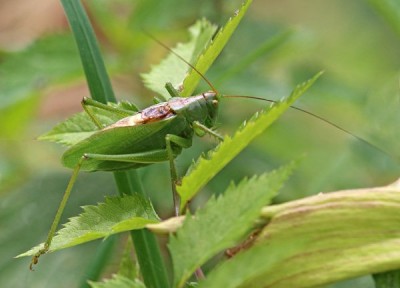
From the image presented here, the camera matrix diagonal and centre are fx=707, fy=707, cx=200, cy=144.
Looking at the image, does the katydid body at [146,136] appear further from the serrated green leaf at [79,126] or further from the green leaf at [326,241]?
the green leaf at [326,241]

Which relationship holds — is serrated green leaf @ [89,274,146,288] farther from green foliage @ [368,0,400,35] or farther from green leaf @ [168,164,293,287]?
green foliage @ [368,0,400,35]

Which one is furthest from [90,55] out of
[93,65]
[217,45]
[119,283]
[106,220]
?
[119,283]

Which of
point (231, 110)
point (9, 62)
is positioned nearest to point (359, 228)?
point (9, 62)

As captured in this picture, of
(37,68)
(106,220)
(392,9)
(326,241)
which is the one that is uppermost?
(37,68)

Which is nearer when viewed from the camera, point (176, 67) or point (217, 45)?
point (217, 45)

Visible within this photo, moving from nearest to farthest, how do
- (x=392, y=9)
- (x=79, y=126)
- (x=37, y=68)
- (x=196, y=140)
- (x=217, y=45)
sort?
(x=217, y=45) < (x=79, y=126) < (x=392, y=9) < (x=37, y=68) < (x=196, y=140)

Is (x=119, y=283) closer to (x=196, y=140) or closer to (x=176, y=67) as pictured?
(x=176, y=67)

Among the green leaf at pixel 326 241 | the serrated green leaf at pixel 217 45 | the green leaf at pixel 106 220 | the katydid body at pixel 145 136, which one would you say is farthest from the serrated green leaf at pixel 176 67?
the green leaf at pixel 326 241

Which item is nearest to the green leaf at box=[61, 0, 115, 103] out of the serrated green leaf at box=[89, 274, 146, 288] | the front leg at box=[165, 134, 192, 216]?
the front leg at box=[165, 134, 192, 216]
